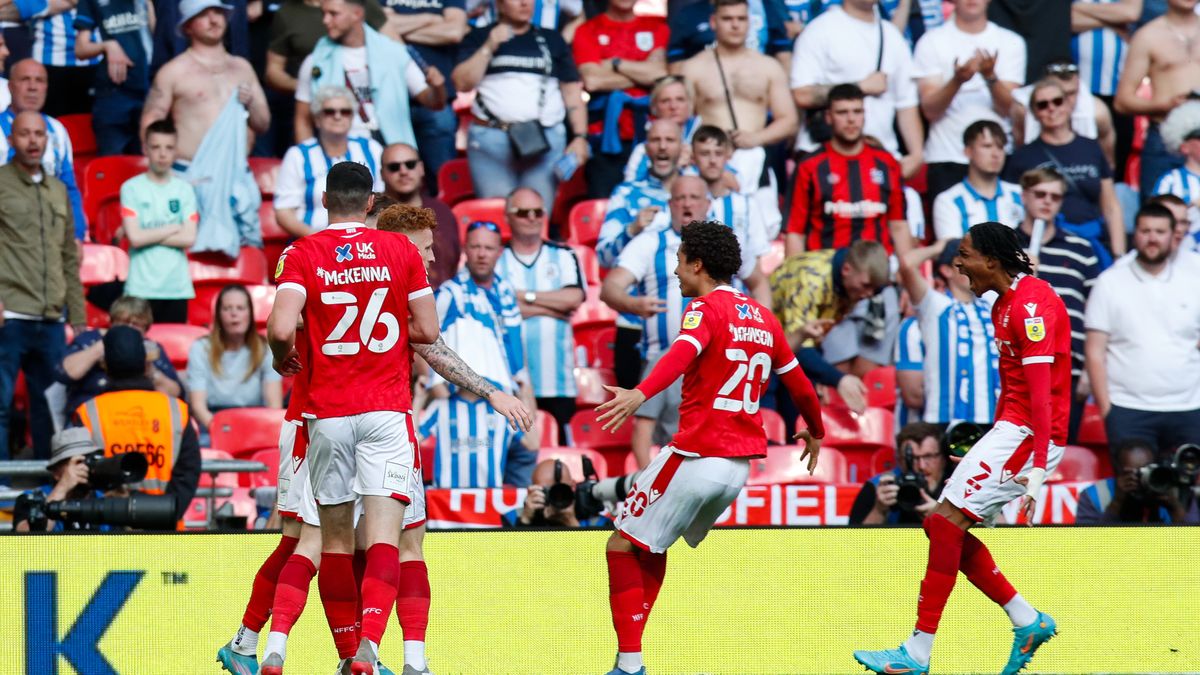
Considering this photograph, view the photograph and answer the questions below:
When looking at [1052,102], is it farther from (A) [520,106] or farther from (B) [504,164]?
(B) [504,164]

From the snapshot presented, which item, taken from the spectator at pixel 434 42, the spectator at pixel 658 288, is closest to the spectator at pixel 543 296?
the spectator at pixel 658 288

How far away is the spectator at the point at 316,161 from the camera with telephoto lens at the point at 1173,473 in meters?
5.34

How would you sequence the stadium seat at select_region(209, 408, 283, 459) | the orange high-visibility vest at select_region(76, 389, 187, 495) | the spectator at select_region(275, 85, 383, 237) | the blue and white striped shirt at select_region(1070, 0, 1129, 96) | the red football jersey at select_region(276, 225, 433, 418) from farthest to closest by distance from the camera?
the blue and white striped shirt at select_region(1070, 0, 1129, 96)
the spectator at select_region(275, 85, 383, 237)
the stadium seat at select_region(209, 408, 283, 459)
the orange high-visibility vest at select_region(76, 389, 187, 495)
the red football jersey at select_region(276, 225, 433, 418)

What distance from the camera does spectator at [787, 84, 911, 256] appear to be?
11.8m

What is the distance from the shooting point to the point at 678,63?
13.1m

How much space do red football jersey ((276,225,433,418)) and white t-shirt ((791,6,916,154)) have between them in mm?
6431

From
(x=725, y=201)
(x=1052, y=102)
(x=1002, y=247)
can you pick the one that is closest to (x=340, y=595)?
(x=1002, y=247)

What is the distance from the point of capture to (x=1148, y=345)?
1112 centimetres

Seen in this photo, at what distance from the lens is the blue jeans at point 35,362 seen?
10.8m

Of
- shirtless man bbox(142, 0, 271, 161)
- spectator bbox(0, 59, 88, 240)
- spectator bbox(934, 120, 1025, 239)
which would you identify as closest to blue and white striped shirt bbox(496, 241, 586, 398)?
shirtless man bbox(142, 0, 271, 161)

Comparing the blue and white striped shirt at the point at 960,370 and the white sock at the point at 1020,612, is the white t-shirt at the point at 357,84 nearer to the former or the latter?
the blue and white striped shirt at the point at 960,370

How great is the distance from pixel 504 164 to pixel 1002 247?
5672 millimetres

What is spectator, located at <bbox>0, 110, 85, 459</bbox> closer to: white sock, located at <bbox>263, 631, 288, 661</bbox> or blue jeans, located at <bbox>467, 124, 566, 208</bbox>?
blue jeans, located at <bbox>467, 124, 566, 208</bbox>

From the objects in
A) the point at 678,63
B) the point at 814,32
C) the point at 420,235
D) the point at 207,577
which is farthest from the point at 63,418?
the point at 814,32
